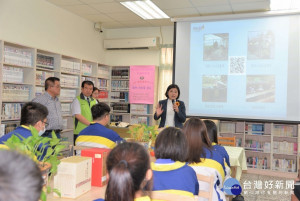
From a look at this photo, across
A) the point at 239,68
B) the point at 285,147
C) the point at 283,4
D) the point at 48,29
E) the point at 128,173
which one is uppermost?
the point at 283,4

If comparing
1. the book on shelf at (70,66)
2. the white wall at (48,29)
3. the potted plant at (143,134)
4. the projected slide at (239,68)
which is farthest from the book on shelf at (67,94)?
the potted plant at (143,134)

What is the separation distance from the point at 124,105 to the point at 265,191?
3.65m

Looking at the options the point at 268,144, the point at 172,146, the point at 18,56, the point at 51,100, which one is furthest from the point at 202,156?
the point at 268,144

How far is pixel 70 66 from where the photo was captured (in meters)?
5.52

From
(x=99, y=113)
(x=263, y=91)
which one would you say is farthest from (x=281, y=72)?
(x=99, y=113)

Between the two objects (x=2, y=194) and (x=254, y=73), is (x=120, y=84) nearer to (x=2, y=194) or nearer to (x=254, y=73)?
(x=254, y=73)

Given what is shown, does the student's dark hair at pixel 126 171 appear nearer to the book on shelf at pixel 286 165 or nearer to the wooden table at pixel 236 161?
the wooden table at pixel 236 161

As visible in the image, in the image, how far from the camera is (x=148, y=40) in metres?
6.54

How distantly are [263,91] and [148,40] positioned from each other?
3035 millimetres

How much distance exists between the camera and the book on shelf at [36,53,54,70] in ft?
15.7

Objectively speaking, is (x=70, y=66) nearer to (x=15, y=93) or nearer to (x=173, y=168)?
(x=15, y=93)

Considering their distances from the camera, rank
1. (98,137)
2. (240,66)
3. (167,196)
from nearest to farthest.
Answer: (167,196) < (98,137) < (240,66)

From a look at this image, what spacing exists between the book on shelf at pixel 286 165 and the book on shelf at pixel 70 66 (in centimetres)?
433

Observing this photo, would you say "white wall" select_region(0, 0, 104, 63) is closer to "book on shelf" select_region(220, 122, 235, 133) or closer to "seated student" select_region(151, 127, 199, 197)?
"book on shelf" select_region(220, 122, 235, 133)
